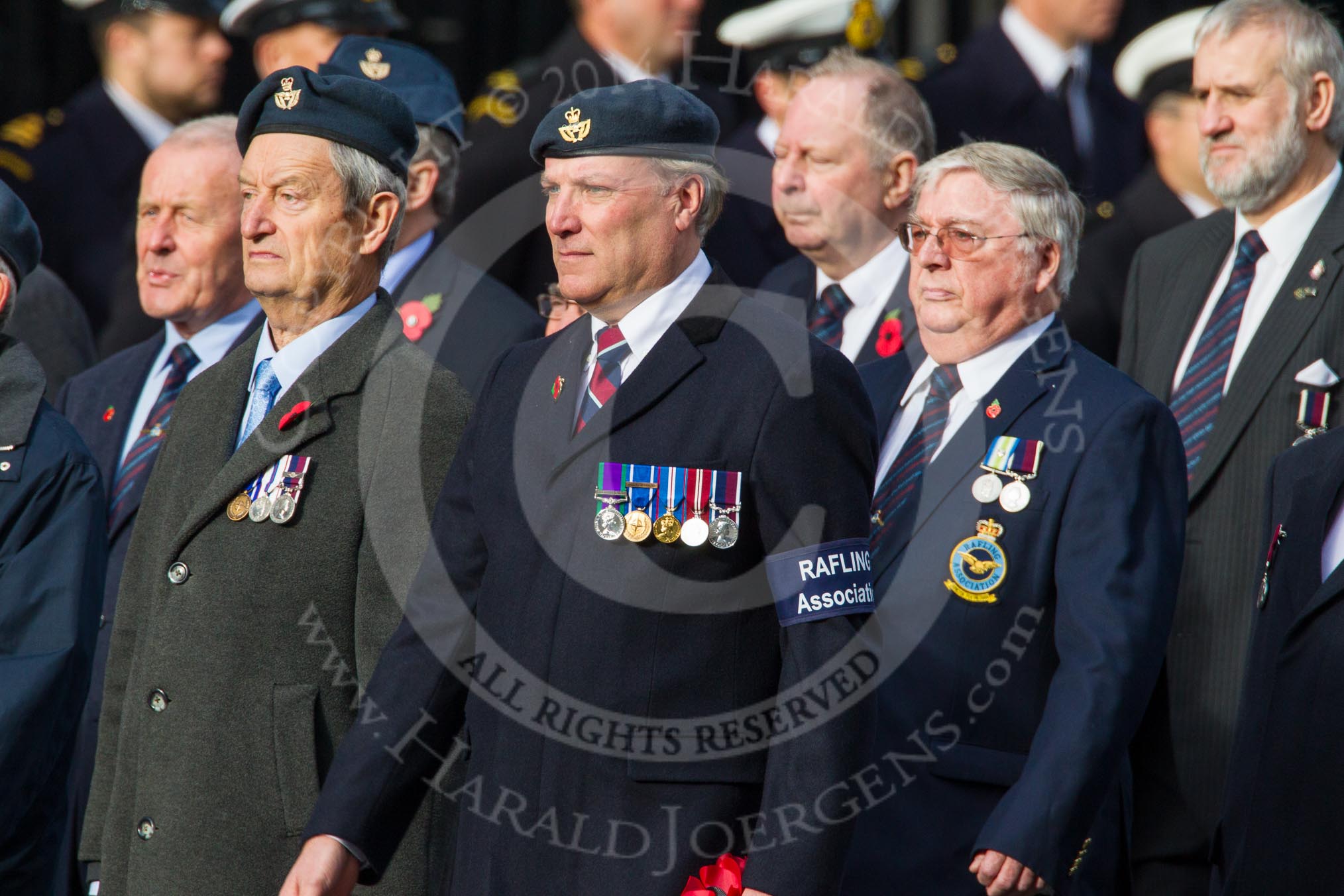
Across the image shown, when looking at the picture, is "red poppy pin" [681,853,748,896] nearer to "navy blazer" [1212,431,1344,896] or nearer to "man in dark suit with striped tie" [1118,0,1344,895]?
"navy blazer" [1212,431,1344,896]

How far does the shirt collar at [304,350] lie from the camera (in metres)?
3.60

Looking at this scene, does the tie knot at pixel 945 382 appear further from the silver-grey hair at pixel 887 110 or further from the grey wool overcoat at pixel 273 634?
the silver-grey hair at pixel 887 110

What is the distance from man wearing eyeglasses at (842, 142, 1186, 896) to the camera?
11.0 feet

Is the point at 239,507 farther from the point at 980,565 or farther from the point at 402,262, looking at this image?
the point at 402,262

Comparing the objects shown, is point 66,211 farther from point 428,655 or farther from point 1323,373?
point 1323,373

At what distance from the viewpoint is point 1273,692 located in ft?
11.3

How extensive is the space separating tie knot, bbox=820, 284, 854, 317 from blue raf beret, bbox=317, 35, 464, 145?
118cm

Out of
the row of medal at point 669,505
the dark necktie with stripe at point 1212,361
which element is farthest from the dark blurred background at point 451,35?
the row of medal at point 669,505

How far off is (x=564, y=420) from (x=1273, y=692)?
1455 millimetres

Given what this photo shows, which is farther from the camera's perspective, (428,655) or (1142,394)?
(1142,394)

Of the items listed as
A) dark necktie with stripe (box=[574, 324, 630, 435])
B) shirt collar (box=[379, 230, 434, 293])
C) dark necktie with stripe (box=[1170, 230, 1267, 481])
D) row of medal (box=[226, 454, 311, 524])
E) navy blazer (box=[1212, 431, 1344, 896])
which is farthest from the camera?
shirt collar (box=[379, 230, 434, 293])

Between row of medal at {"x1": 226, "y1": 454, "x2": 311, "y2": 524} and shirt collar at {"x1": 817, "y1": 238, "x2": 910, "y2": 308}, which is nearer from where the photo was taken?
row of medal at {"x1": 226, "y1": 454, "x2": 311, "y2": 524}

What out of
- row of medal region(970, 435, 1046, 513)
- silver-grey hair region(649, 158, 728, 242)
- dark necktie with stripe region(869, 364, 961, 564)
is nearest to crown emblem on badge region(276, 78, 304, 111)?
silver-grey hair region(649, 158, 728, 242)

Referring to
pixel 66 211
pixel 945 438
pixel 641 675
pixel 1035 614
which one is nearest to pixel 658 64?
pixel 66 211
